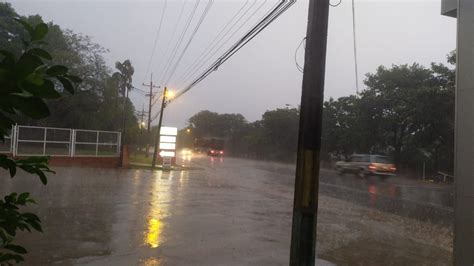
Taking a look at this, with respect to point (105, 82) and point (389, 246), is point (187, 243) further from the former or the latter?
point (105, 82)

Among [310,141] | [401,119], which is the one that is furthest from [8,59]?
[401,119]

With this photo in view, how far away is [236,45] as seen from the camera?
13.4m

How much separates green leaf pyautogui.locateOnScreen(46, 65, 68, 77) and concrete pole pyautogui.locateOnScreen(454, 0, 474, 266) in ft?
16.5

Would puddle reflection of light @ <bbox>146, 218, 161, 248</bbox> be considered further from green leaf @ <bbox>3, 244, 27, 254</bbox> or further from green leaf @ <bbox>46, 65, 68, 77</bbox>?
green leaf @ <bbox>46, 65, 68, 77</bbox>

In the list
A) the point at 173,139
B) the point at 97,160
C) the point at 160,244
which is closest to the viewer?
the point at 160,244

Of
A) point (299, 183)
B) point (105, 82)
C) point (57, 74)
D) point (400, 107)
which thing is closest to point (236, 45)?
point (299, 183)

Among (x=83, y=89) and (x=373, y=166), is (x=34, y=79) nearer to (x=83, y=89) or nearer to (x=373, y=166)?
(x=373, y=166)

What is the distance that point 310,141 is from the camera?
5.26m

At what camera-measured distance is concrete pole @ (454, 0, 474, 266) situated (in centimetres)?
535

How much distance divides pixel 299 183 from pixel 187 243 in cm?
445

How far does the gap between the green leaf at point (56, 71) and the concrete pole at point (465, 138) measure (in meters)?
5.03

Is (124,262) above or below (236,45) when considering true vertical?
below

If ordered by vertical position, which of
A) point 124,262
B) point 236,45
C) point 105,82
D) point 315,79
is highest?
point 105,82

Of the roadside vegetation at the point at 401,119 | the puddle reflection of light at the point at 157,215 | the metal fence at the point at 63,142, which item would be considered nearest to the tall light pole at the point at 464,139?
the puddle reflection of light at the point at 157,215
